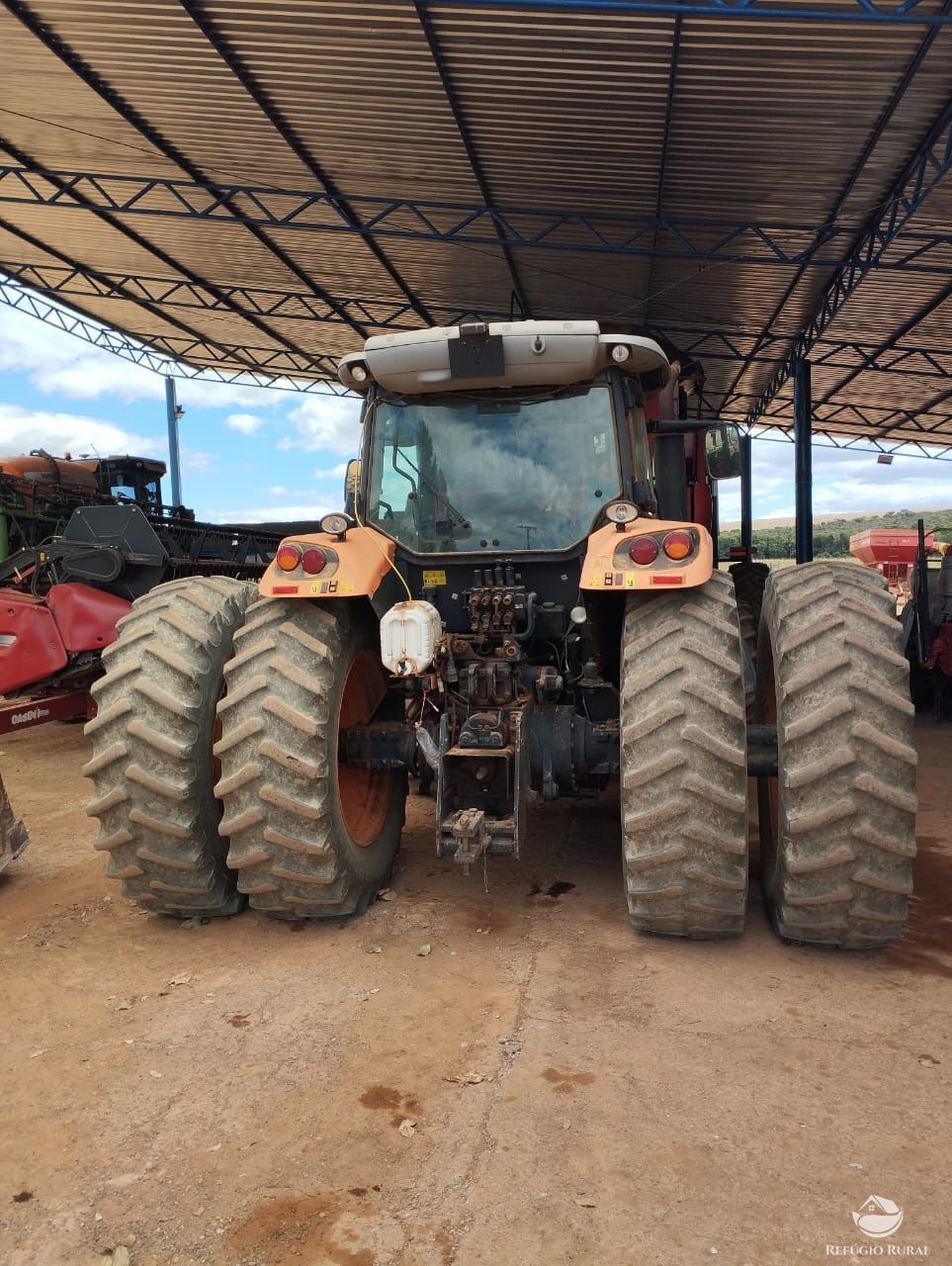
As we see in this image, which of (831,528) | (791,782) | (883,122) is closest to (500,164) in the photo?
(883,122)

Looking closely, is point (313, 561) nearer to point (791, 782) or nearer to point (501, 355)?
point (501, 355)

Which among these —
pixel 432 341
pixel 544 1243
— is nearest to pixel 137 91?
pixel 432 341

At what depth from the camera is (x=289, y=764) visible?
399 cm

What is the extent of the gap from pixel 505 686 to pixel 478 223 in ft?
31.5

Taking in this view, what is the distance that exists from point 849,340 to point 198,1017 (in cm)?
1621

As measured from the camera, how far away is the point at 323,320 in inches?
683

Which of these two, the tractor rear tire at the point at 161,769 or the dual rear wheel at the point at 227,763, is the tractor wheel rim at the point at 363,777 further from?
the tractor rear tire at the point at 161,769

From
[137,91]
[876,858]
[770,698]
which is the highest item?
[137,91]

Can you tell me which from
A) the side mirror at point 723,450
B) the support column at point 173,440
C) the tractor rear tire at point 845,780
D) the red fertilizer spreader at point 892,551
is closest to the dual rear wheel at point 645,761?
the tractor rear tire at point 845,780

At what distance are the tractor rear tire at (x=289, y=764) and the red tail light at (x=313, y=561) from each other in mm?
222

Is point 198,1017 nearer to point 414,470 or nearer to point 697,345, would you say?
point 414,470

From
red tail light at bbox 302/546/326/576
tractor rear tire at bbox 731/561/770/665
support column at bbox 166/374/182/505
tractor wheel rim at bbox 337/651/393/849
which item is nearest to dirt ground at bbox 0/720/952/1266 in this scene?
tractor wheel rim at bbox 337/651/393/849

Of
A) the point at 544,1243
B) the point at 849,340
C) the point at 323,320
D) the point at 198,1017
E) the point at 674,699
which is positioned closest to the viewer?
the point at 544,1243

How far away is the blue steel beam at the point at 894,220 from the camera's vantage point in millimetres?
8594
